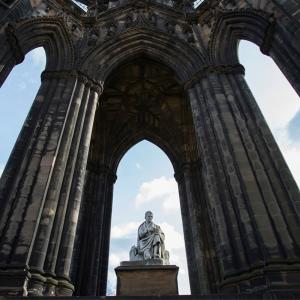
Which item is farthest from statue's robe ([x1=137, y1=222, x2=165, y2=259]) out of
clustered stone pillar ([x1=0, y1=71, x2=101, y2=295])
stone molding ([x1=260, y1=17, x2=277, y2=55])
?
stone molding ([x1=260, y1=17, x2=277, y2=55])

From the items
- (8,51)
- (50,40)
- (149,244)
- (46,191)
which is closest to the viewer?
(46,191)

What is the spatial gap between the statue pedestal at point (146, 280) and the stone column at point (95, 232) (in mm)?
5039

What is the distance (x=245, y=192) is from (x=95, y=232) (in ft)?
23.1

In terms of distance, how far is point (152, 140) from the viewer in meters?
17.5

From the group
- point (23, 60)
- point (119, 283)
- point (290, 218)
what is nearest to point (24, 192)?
point (119, 283)

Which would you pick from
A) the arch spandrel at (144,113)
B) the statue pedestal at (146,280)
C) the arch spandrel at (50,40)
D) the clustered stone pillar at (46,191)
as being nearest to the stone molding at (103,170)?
the arch spandrel at (144,113)

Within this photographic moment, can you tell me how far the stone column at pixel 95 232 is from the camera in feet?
37.5

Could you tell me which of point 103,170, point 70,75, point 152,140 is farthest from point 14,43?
point 152,140

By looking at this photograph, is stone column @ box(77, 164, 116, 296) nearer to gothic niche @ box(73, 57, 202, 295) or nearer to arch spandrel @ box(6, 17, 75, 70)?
gothic niche @ box(73, 57, 202, 295)

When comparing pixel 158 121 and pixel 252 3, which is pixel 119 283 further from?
pixel 158 121

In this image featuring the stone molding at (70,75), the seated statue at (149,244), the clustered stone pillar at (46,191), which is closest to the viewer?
the clustered stone pillar at (46,191)

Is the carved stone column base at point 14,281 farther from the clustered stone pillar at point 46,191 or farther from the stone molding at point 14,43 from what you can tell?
the stone molding at point 14,43

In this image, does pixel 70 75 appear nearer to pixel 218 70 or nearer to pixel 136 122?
pixel 218 70

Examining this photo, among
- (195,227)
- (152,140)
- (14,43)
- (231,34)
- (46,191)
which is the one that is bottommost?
(46,191)
